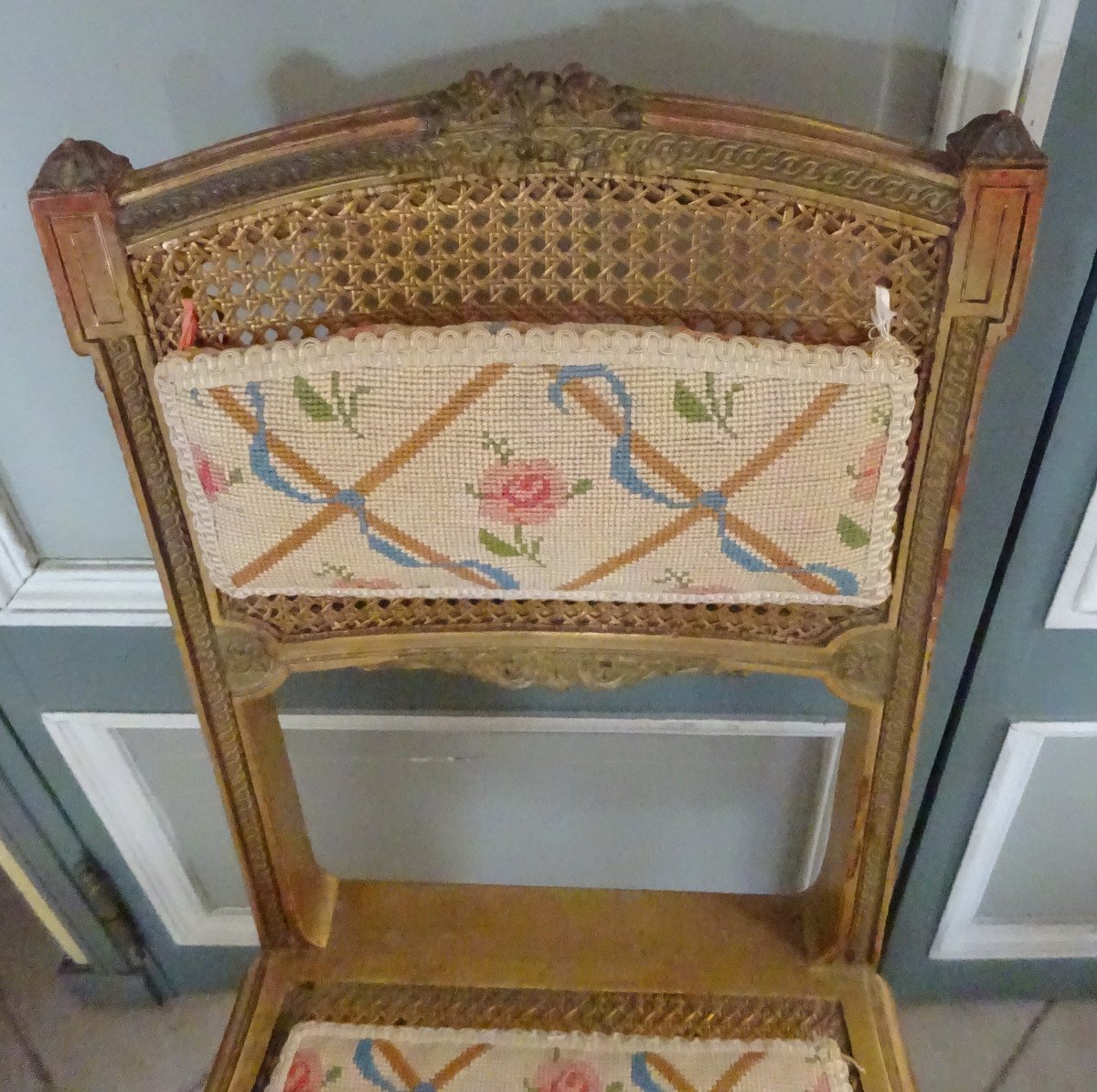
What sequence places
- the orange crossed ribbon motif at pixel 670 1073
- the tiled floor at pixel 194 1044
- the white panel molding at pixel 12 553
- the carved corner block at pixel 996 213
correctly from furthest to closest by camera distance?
the tiled floor at pixel 194 1044
the white panel molding at pixel 12 553
the orange crossed ribbon motif at pixel 670 1073
the carved corner block at pixel 996 213

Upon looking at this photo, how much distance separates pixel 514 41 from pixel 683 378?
0.27m

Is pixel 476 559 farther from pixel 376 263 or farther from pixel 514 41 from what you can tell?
pixel 514 41

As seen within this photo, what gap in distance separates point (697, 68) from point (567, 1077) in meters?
0.70

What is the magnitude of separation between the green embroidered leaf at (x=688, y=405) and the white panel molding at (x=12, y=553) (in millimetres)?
639

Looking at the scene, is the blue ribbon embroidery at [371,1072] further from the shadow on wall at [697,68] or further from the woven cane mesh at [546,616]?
the shadow on wall at [697,68]

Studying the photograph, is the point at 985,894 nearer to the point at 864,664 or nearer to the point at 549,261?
the point at 864,664

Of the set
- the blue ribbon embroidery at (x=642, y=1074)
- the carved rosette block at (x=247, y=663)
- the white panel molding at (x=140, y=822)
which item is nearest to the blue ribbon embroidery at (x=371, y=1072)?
the blue ribbon embroidery at (x=642, y=1074)

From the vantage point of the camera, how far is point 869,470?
1.77 ft

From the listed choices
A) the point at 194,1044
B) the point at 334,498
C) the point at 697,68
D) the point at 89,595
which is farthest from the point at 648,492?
the point at 194,1044

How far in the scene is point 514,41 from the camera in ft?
2.02

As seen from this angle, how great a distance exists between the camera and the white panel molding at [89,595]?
0.86 m

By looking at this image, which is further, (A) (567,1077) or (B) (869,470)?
(A) (567,1077)

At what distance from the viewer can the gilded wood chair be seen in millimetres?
482

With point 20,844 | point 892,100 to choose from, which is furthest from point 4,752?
point 892,100
